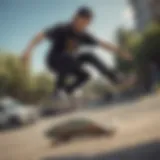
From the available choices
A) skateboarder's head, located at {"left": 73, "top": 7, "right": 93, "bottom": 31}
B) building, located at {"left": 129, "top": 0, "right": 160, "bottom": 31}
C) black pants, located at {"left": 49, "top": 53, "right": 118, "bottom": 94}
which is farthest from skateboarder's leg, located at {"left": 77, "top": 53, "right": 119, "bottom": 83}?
building, located at {"left": 129, "top": 0, "right": 160, "bottom": 31}

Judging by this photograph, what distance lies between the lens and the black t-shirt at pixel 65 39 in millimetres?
1222

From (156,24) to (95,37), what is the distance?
27 cm

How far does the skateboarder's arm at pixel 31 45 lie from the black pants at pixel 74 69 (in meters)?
0.10

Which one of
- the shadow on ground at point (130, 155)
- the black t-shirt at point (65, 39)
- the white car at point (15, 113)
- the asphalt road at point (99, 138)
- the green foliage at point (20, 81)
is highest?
the black t-shirt at point (65, 39)

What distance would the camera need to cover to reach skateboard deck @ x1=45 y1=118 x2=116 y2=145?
1.19 metres

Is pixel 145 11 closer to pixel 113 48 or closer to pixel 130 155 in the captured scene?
pixel 113 48

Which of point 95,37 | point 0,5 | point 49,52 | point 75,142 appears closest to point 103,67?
point 95,37

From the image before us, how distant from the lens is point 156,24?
1222 millimetres

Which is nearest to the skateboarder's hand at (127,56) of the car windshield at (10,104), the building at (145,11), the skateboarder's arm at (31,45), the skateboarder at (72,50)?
the skateboarder at (72,50)

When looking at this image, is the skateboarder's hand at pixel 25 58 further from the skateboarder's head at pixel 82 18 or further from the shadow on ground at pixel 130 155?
the shadow on ground at pixel 130 155

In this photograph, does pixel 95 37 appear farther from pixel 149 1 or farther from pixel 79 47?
pixel 149 1

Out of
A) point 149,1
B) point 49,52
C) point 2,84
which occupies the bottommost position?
point 2,84

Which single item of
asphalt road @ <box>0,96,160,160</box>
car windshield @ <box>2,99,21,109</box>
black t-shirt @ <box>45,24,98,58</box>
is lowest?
asphalt road @ <box>0,96,160,160</box>

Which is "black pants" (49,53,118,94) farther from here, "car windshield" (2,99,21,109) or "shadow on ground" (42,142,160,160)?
"shadow on ground" (42,142,160,160)
